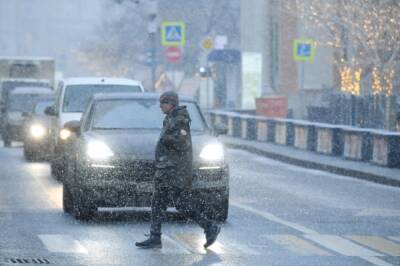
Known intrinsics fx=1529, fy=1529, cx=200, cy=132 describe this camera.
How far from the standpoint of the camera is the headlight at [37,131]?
1275 inches

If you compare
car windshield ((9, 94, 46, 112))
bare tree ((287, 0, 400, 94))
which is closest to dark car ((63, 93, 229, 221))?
bare tree ((287, 0, 400, 94))

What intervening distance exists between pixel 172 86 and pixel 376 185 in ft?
88.4

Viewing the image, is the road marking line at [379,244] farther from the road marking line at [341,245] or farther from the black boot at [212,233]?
the black boot at [212,233]

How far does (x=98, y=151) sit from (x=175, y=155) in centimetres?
298

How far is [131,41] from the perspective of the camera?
300 ft

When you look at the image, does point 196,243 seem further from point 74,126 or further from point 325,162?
point 325,162

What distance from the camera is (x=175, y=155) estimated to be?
46.7ft

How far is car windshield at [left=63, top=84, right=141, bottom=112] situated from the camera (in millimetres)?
25562

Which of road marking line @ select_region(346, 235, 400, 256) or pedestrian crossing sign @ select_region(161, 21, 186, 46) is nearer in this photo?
road marking line @ select_region(346, 235, 400, 256)

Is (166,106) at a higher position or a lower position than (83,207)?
higher

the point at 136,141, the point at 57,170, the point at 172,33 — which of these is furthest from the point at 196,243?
the point at 172,33

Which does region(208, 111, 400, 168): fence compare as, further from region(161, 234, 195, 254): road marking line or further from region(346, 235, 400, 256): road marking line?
region(161, 234, 195, 254): road marking line

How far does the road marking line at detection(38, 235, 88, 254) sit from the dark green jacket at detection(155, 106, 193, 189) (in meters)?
1.01

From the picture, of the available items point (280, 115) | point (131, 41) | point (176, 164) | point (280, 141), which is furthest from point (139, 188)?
point (131, 41)
